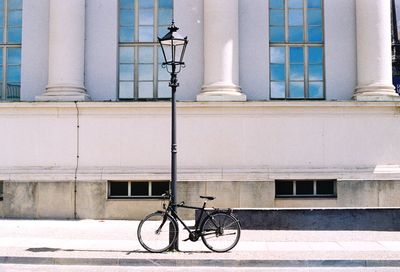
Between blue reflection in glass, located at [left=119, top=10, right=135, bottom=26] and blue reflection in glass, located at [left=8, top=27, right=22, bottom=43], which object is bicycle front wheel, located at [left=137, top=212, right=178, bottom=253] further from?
blue reflection in glass, located at [left=8, top=27, right=22, bottom=43]

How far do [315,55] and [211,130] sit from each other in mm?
4023

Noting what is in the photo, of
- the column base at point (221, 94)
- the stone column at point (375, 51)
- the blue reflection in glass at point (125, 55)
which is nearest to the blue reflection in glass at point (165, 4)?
the blue reflection in glass at point (125, 55)

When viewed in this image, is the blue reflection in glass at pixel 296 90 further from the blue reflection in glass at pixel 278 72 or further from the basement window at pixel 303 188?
the basement window at pixel 303 188

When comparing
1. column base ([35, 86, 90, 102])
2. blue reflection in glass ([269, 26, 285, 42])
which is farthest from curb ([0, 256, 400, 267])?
blue reflection in glass ([269, 26, 285, 42])

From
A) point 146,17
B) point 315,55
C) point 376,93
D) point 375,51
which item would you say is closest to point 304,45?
point 315,55

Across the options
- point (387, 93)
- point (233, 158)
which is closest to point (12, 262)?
point (233, 158)

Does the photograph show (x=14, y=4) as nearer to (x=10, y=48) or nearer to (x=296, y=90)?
(x=10, y=48)

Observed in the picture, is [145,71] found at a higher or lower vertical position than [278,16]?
lower

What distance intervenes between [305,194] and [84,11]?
8294 millimetres

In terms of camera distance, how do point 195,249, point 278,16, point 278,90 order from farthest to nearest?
point 278,16, point 278,90, point 195,249

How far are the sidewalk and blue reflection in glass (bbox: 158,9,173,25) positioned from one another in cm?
623

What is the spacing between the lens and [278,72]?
16.7 m

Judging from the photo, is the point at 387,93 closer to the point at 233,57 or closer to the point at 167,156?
the point at 233,57

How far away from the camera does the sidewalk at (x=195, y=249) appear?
34.0 feet
